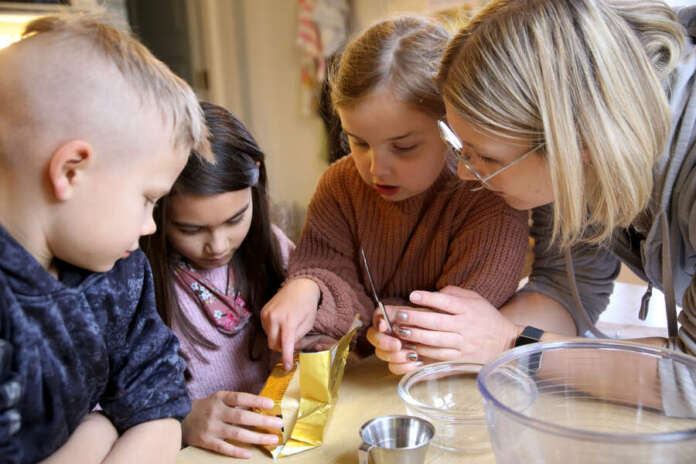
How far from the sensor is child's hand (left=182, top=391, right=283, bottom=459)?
775 millimetres

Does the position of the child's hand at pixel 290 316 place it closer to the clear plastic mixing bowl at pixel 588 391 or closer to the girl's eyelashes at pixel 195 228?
the girl's eyelashes at pixel 195 228

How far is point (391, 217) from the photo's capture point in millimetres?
1129

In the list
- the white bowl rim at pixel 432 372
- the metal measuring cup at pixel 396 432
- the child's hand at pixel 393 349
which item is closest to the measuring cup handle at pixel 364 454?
the metal measuring cup at pixel 396 432

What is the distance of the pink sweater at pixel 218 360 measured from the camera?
1.18 m

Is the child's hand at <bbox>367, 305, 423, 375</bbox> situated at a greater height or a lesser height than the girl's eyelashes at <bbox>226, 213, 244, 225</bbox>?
lesser

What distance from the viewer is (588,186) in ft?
2.75

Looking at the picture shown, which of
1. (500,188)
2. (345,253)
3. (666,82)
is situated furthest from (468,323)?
(666,82)

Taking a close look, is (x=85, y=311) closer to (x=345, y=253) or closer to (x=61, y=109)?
(x=61, y=109)

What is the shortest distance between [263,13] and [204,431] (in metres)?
3.19

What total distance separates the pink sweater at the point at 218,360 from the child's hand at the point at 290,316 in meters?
0.21

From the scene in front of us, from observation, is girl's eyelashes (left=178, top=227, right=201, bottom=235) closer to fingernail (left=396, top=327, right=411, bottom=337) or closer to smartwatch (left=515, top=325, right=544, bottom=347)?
fingernail (left=396, top=327, right=411, bottom=337)

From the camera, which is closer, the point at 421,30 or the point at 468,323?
the point at 468,323

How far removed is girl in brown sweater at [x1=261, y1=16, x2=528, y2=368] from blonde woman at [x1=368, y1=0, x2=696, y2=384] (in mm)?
97

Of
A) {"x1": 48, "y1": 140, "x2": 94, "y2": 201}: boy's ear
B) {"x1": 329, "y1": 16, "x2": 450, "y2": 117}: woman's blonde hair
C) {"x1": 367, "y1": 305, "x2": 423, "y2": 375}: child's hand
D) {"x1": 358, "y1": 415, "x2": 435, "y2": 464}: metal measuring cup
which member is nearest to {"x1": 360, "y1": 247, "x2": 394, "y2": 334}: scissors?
{"x1": 367, "y1": 305, "x2": 423, "y2": 375}: child's hand
